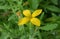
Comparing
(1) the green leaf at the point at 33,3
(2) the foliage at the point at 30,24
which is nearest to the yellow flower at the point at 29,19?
(2) the foliage at the point at 30,24

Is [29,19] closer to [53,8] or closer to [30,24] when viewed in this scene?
[30,24]

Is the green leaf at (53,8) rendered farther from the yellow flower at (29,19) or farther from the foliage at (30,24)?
the yellow flower at (29,19)

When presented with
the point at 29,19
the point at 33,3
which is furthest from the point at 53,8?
the point at 29,19

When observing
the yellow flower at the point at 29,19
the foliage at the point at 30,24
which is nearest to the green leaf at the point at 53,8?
the foliage at the point at 30,24

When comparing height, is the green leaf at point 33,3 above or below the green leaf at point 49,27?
above

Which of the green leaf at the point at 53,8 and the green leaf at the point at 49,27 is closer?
the green leaf at the point at 49,27

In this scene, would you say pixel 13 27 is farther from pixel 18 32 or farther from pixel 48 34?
pixel 48 34

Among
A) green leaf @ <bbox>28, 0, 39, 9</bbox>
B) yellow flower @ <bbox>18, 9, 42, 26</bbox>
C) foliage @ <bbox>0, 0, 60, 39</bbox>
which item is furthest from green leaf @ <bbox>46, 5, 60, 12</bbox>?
yellow flower @ <bbox>18, 9, 42, 26</bbox>

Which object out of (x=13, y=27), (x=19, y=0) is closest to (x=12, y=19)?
(x=13, y=27)

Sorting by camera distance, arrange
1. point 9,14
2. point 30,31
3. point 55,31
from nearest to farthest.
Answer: point 30,31, point 55,31, point 9,14

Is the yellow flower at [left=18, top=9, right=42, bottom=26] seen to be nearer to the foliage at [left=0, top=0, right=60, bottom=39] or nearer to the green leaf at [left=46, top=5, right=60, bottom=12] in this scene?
the foliage at [left=0, top=0, right=60, bottom=39]

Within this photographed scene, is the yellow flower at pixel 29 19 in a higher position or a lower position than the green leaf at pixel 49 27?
higher
